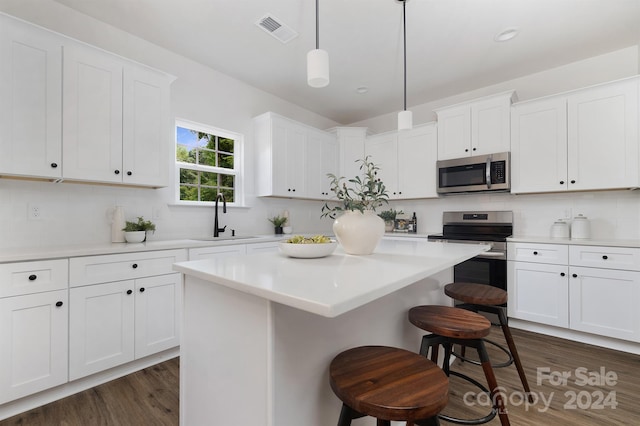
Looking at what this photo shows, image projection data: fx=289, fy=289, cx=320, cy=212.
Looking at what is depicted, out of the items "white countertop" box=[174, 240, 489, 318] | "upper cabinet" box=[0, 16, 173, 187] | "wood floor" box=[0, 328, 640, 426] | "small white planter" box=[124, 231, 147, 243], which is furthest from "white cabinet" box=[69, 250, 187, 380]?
"white countertop" box=[174, 240, 489, 318]

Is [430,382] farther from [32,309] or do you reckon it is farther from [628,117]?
[628,117]

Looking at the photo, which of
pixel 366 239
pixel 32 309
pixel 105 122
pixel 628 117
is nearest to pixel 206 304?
pixel 366 239

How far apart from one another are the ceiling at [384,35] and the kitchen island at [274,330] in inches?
83.5

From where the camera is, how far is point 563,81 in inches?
128

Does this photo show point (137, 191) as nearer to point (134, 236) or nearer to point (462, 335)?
→ point (134, 236)

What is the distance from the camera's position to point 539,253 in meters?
2.88

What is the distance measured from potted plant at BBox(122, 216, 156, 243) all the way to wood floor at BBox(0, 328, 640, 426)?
41.2 inches

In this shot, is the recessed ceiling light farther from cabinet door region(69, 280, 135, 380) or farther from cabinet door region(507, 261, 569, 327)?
cabinet door region(69, 280, 135, 380)

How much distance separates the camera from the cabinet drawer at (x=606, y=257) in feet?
8.04

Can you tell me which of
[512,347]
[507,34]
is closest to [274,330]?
[512,347]

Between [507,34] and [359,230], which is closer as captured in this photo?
[359,230]

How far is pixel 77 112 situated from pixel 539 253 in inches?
A: 166

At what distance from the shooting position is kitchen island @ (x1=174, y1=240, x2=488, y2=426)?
34.8 inches

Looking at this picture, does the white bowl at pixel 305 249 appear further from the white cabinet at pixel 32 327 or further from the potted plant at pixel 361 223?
the white cabinet at pixel 32 327
